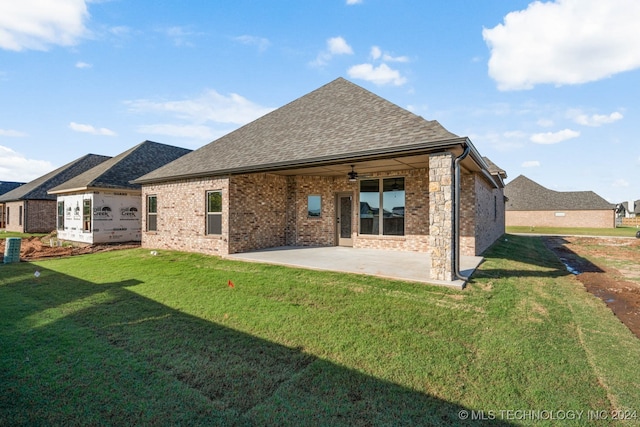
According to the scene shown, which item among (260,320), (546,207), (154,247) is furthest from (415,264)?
(546,207)

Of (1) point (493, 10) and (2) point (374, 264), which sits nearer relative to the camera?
(2) point (374, 264)

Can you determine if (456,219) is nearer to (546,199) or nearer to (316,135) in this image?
(316,135)

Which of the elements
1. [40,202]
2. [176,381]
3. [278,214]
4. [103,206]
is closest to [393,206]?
[278,214]

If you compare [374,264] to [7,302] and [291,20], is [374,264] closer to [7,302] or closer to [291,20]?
[7,302]

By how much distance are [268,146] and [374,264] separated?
595 cm

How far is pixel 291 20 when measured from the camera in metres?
10.5

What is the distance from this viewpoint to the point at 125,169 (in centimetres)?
1758

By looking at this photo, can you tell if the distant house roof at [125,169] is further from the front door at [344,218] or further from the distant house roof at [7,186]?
the distant house roof at [7,186]

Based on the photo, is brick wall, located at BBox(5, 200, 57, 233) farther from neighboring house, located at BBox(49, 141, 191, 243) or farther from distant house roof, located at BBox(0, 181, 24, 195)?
distant house roof, located at BBox(0, 181, 24, 195)

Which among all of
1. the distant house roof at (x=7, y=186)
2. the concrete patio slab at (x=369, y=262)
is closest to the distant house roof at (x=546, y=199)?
the concrete patio slab at (x=369, y=262)

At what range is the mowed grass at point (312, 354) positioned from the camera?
2850 mm

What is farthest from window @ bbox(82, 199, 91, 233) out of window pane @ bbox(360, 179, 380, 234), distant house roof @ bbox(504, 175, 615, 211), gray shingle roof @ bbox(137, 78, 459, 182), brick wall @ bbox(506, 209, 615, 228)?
brick wall @ bbox(506, 209, 615, 228)

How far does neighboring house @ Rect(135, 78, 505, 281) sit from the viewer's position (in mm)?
8734

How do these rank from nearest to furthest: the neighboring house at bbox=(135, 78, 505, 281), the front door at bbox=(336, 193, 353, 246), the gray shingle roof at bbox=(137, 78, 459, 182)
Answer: the gray shingle roof at bbox=(137, 78, 459, 182) < the neighboring house at bbox=(135, 78, 505, 281) < the front door at bbox=(336, 193, 353, 246)
